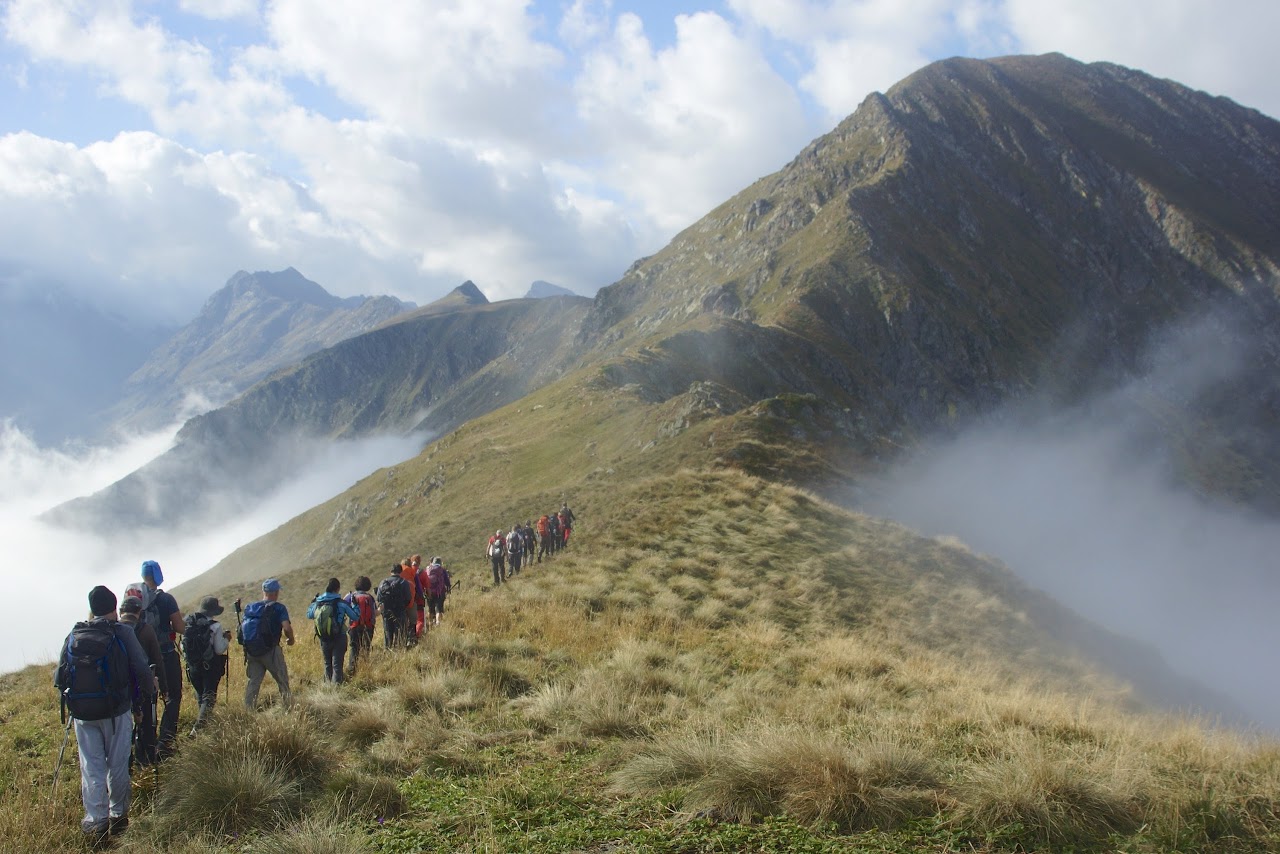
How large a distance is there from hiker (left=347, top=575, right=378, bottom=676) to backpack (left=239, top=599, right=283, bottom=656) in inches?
88.1

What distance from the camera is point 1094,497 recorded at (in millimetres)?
98938

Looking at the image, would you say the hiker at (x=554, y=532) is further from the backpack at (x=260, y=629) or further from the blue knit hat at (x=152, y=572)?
the blue knit hat at (x=152, y=572)

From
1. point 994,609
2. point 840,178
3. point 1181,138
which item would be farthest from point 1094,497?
point 1181,138

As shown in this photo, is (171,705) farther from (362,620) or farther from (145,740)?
(362,620)

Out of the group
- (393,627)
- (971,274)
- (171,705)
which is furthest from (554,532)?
(971,274)

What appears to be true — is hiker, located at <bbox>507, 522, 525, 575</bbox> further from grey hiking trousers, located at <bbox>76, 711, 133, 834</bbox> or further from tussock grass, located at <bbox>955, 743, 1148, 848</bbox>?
tussock grass, located at <bbox>955, 743, 1148, 848</bbox>

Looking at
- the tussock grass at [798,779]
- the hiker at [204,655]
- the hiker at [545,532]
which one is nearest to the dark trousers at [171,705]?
the hiker at [204,655]

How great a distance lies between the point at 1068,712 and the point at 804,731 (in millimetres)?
3657

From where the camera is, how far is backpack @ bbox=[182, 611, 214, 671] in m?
8.57

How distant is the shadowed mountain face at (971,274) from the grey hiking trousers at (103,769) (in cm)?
5178

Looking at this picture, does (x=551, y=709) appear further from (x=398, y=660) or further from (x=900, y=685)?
(x=900, y=685)

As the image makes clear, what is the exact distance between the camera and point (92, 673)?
6289mm

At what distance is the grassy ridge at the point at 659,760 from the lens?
514cm

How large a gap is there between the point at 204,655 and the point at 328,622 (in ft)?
6.18
